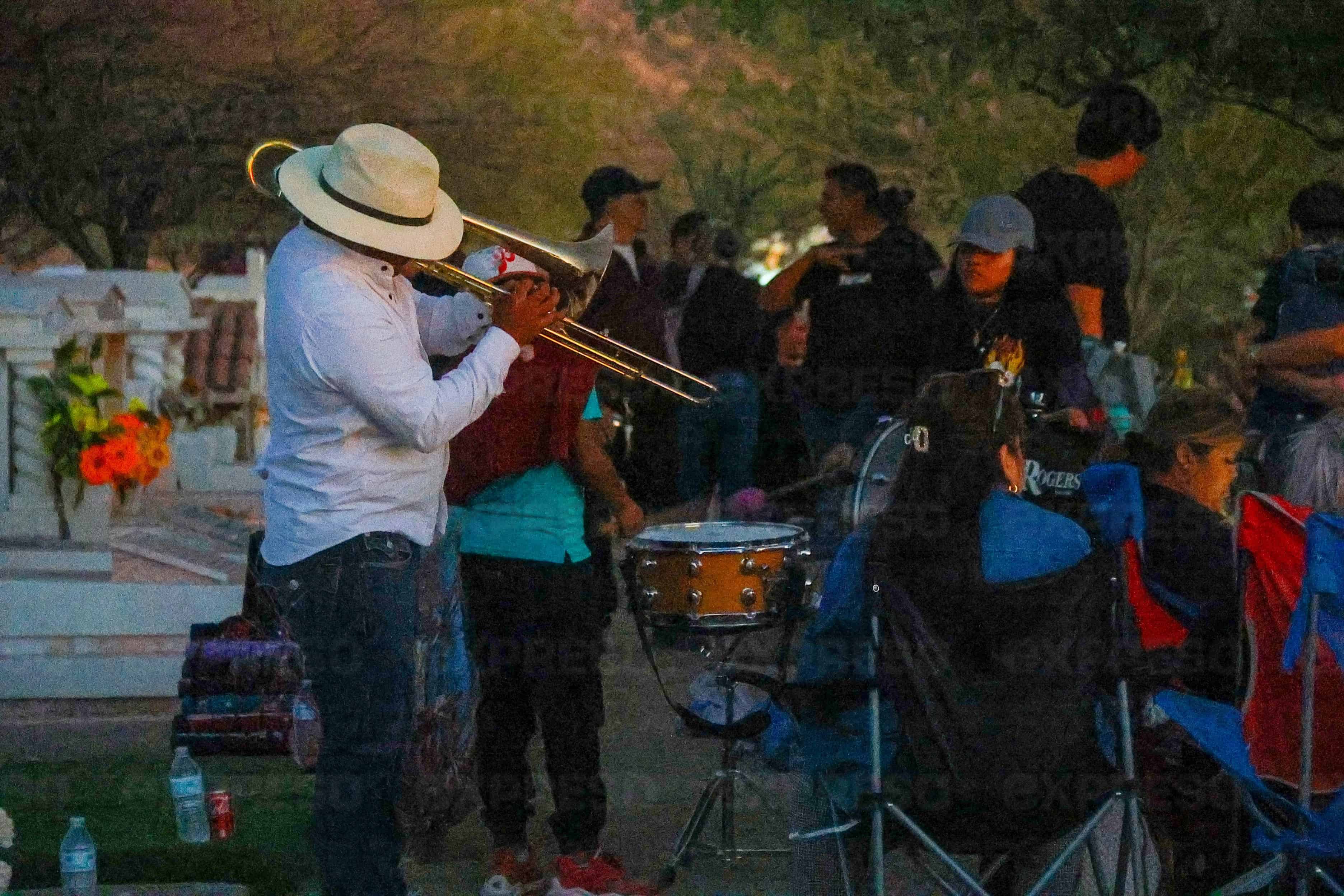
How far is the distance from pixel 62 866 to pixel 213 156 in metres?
9.44

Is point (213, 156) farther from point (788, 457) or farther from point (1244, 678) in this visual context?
point (1244, 678)

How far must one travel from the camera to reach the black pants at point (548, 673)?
Answer: 5113mm

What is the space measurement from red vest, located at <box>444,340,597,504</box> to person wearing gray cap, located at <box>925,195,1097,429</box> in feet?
4.54

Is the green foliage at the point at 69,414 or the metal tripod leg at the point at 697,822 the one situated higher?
the green foliage at the point at 69,414

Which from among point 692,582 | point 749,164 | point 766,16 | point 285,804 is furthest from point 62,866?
point 749,164

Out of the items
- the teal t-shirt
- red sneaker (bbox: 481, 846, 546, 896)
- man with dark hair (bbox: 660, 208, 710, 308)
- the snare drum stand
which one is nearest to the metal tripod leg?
the snare drum stand

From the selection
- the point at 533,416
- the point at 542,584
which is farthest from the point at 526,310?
the point at 542,584

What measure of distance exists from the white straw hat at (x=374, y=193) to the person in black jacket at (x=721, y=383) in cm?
410

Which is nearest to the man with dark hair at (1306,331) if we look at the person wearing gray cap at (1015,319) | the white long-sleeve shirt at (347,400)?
the person wearing gray cap at (1015,319)

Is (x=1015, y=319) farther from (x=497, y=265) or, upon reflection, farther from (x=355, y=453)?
(x=355, y=453)

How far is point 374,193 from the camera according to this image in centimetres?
421

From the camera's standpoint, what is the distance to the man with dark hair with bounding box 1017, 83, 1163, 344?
627 centimetres

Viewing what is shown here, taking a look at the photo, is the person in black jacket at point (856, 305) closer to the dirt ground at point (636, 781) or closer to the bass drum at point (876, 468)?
the bass drum at point (876, 468)

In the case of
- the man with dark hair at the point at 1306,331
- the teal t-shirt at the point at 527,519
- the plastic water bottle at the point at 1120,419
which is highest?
the man with dark hair at the point at 1306,331
